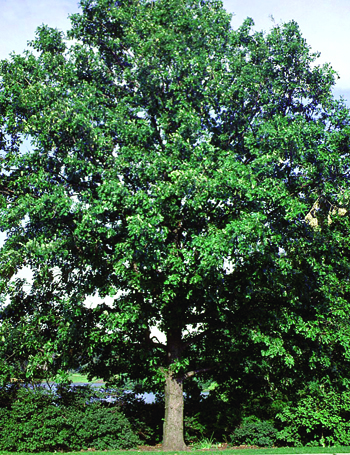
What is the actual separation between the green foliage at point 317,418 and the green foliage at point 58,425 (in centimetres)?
610

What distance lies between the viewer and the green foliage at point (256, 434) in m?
17.6

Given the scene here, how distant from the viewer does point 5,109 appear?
51.9 feet

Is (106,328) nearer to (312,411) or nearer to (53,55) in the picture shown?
(312,411)

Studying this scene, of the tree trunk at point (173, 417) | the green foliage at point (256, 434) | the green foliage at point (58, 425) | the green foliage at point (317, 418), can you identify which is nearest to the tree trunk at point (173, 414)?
the tree trunk at point (173, 417)

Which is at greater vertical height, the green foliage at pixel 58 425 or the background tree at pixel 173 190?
the background tree at pixel 173 190

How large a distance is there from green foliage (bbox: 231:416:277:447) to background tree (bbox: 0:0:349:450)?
2.28 metres

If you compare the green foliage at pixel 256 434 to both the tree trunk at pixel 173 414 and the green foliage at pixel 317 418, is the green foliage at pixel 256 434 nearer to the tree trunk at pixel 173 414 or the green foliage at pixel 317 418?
the green foliage at pixel 317 418

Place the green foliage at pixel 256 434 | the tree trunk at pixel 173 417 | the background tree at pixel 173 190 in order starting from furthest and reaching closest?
the green foliage at pixel 256 434 → the tree trunk at pixel 173 417 → the background tree at pixel 173 190

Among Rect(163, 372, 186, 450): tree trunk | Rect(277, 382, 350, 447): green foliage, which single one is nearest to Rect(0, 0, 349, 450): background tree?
Rect(163, 372, 186, 450): tree trunk

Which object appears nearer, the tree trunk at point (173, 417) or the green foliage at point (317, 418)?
the tree trunk at point (173, 417)

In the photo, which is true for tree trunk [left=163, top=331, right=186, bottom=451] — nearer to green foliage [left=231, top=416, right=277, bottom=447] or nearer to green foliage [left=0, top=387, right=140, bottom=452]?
green foliage [left=0, top=387, right=140, bottom=452]

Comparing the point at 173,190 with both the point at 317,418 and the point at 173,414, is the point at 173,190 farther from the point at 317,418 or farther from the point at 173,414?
the point at 317,418

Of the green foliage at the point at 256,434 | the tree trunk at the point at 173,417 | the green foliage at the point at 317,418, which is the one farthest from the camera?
the green foliage at the point at 256,434

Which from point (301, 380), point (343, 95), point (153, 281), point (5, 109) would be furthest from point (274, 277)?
point (5, 109)
